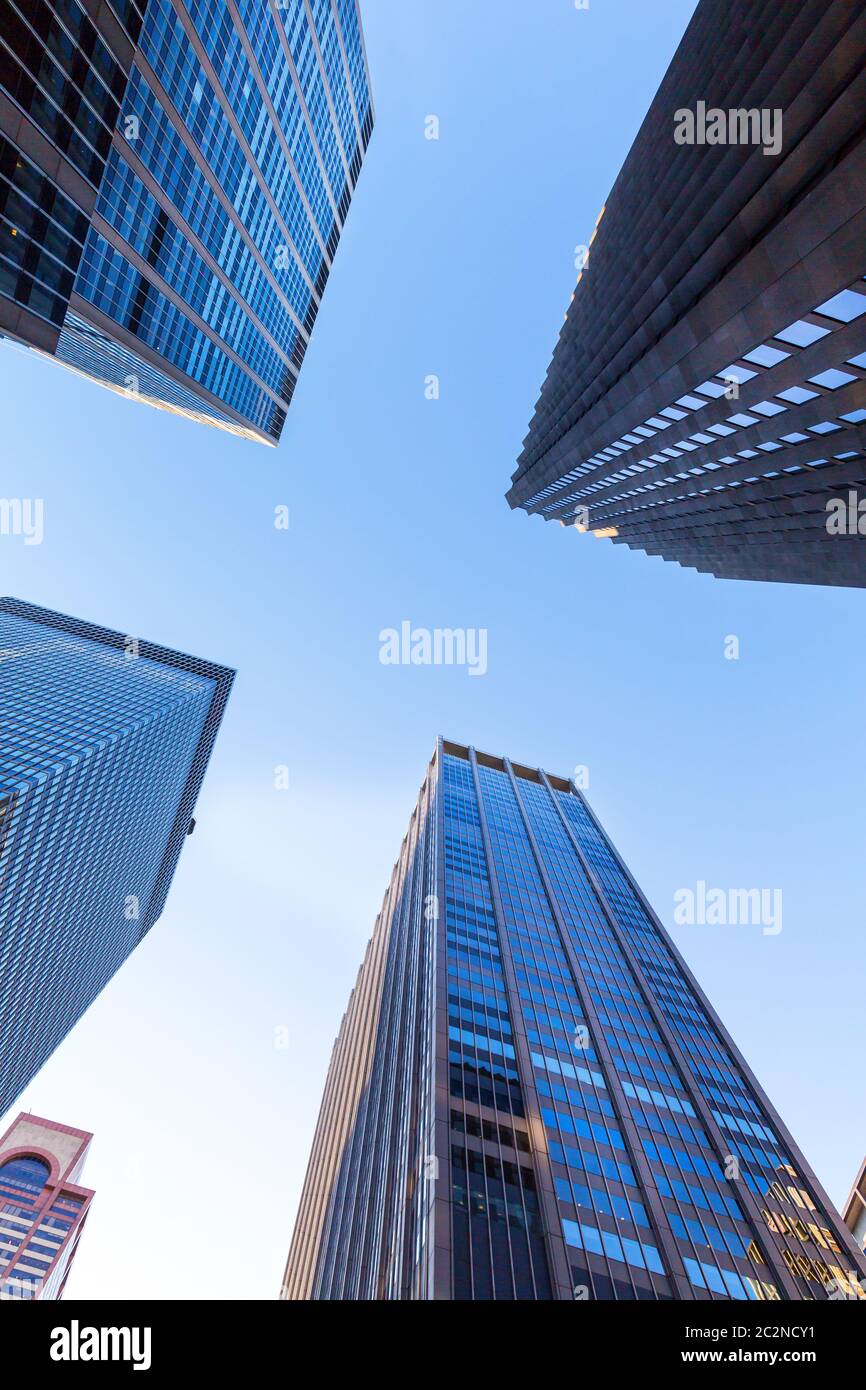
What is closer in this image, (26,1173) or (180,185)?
(180,185)

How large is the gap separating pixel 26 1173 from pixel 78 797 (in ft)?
503

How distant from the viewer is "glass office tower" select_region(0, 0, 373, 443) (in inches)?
1186

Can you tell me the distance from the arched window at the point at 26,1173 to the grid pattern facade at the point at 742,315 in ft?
748

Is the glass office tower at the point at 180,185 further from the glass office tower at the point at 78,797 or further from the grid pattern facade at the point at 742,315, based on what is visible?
the glass office tower at the point at 78,797

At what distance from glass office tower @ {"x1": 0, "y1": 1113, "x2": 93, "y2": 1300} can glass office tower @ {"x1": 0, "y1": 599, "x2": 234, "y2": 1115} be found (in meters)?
71.2

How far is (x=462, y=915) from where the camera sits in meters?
75.6

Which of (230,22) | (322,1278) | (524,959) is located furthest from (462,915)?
(230,22)

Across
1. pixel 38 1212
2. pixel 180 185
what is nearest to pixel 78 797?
pixel 180 185

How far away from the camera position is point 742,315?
24859 millimetres
